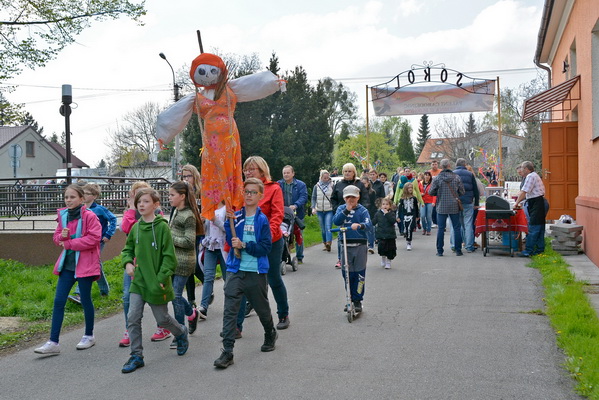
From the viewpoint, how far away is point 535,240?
12.0 metres

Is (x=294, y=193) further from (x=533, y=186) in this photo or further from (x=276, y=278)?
(x=533, y=186)

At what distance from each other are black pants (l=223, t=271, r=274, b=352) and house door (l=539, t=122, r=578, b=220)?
11649 mm

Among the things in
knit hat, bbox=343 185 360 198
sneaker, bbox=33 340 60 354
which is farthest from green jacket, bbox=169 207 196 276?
knit hat, bbox=343 185 360 198

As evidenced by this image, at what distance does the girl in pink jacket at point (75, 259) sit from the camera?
19.4ft

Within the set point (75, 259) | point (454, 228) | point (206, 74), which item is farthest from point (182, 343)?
point (454, 228)

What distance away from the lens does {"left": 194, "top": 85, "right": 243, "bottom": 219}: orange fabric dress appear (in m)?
6.12

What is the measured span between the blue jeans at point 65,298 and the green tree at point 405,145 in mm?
91784

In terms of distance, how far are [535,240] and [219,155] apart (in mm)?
8162

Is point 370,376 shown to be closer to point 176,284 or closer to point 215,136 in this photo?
point 176,284

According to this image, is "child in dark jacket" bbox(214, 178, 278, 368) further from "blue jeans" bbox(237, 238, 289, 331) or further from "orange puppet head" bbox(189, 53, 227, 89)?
"orange puppet head" bbox(189, 53, 227, 89)

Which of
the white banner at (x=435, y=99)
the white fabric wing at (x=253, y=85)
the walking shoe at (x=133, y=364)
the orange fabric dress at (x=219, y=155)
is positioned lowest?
the walking shoe at (x=133, y=364)

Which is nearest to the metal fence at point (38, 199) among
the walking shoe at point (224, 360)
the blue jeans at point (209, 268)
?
the blue jeans at point (209, 268)

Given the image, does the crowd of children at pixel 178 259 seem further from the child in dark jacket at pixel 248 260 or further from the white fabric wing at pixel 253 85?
the white fabric wing at pixel 253 85

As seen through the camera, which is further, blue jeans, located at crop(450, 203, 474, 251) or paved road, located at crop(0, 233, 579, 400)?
blue jeans, located at crop(450, 203, 474, 251)
